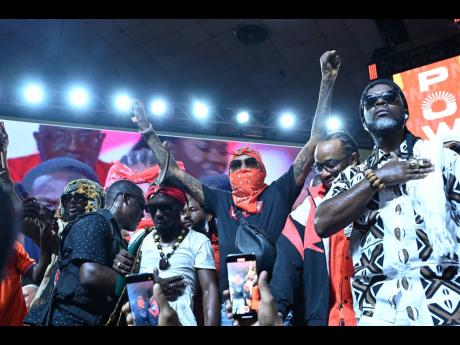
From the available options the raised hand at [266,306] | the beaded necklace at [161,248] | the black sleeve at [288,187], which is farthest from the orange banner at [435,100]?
the raised hand at [266,306]

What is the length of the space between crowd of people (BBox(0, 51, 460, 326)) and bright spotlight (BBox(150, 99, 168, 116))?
414 centimetres

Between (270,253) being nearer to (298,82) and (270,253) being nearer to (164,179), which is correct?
(164,179)

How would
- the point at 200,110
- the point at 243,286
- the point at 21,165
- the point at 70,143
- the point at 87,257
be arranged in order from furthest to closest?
the point at 200,110, the point at 70,143, the point at 21,165, the point at 87,257, the point at 243,286

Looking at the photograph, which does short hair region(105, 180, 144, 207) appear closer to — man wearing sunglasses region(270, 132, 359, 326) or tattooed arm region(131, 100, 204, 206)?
tattooed arm region(131, 100, 204, 206)

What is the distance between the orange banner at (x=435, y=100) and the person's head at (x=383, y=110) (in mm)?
2949

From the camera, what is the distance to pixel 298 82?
879cm

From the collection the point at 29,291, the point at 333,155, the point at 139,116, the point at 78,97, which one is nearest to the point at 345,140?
the point at 333,155

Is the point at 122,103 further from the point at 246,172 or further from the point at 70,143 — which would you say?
the point at 246,172

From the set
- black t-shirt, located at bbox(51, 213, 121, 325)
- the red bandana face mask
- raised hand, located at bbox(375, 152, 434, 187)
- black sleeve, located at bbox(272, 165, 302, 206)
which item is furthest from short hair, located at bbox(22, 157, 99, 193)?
raised hand, located at bbox(375, 152, 434, 187)

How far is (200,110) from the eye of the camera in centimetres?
826

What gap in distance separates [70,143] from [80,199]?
3.34 meters

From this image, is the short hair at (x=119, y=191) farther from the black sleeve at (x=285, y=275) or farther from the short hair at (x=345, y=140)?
the short hair at (x=345, y=140)

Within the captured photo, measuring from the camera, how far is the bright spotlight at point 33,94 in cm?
734
